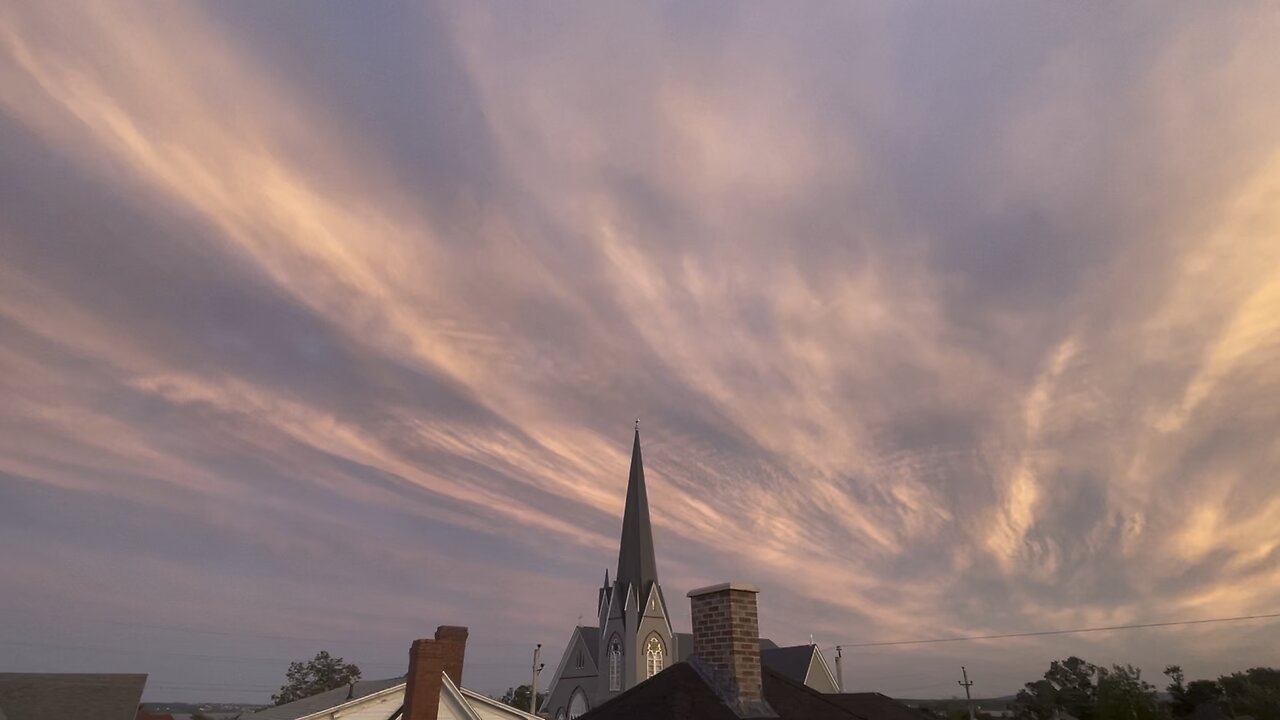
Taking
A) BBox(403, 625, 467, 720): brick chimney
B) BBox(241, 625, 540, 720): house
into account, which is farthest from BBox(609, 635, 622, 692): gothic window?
BBox(403, 625, 467, 720): brick chimney

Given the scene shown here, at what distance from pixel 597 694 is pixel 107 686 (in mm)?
43558

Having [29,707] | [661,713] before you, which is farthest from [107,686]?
[661,713]

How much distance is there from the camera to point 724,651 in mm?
11719

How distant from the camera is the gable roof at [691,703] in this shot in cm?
1078

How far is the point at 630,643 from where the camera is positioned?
72250 mm

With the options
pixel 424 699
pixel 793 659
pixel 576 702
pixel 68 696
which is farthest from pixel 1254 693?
pixel 68 696

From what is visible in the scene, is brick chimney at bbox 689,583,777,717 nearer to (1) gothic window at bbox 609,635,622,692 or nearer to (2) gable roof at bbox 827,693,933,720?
(2) gable roof at bbox 827,693,933,720

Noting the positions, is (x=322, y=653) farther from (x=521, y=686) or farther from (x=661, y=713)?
(x=661, y=713)

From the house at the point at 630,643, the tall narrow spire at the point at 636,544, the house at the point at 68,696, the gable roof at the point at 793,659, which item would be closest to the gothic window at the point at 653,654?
the house at the point at 630,643

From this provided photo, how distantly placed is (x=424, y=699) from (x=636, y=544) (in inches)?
2651

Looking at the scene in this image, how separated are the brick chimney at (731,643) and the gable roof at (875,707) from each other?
242cm

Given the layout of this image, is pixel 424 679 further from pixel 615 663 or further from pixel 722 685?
pixel 615 663

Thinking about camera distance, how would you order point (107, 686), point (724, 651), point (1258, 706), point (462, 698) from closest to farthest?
1. point (724, 651)
2. point (462, 698)
3. point (107, 686)
4. point (1258, 706)

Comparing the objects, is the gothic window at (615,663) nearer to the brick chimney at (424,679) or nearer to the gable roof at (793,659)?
the gable roof at (793,659)
